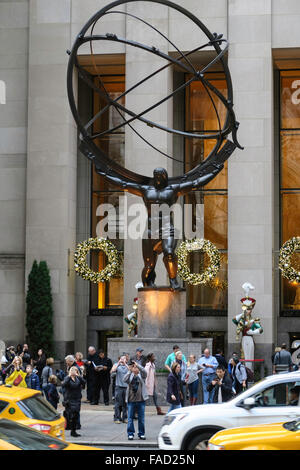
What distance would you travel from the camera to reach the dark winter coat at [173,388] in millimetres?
19438

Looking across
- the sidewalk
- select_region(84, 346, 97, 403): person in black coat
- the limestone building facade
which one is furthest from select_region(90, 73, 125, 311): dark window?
the sidewalk

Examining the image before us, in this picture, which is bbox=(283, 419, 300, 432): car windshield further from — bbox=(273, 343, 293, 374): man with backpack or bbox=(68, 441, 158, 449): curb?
bbox=(273, 343, 293, 374): man with backpack

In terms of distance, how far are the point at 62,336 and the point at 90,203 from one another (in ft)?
20.3

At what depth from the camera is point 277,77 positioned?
1459 inches

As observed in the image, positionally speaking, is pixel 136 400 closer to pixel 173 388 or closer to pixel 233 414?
pixel 173 388

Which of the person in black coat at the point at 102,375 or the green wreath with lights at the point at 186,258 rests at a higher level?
the green wreath with lights at the point at 186,258

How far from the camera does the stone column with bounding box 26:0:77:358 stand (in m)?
34.5

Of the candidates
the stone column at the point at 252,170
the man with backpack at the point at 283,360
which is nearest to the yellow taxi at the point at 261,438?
→ the man with backpack at the point at 283,360

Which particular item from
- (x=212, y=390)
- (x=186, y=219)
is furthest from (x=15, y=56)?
(x=212, y=390)

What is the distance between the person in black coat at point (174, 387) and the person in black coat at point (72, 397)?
2.01 metres

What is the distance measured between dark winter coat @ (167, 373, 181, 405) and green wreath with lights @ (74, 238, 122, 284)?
15.6 m

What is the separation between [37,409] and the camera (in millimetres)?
13414

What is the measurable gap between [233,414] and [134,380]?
5040mm

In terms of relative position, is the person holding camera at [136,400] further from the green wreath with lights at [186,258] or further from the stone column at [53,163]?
the stone column at [53,163]
